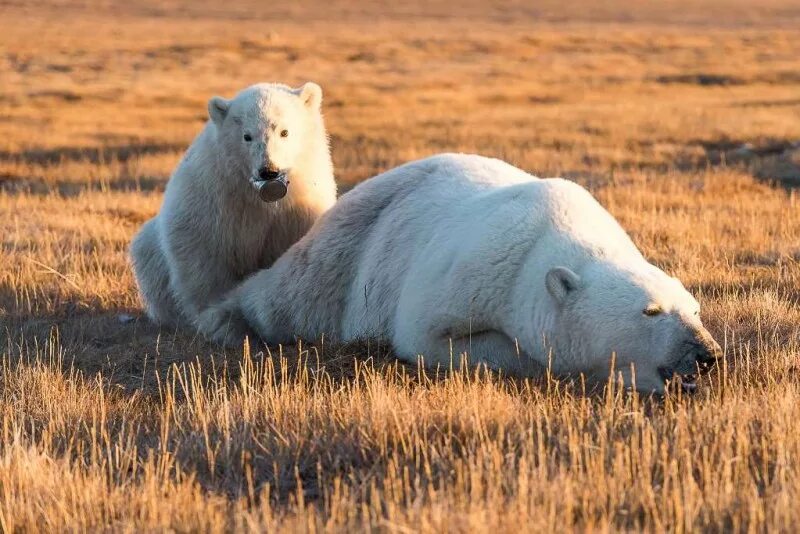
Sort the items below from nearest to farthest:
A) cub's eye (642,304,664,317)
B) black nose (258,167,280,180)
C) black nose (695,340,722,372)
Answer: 1. black nose (695,340,722,372)
2. cub's eye (642,304,664,317)
3. black nose (258,167,280,180)

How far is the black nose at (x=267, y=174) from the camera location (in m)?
7.32

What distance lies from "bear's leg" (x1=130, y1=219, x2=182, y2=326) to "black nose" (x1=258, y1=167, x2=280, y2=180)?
52.5 inches

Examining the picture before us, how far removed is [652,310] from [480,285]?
3.35 feet

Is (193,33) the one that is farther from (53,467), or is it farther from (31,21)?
(53,467)

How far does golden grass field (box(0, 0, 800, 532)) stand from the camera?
3885 millimetres

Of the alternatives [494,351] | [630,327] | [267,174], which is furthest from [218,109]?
[630,327]

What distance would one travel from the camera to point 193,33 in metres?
72.6

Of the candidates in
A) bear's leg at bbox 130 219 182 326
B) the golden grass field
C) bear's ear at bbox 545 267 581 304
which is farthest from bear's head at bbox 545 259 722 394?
bear's leg at bbox 130 219 182 326

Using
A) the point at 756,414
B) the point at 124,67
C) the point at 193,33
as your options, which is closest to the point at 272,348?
the point at 756,414

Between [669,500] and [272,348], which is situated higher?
[669,500]

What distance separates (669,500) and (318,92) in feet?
→ 17.2

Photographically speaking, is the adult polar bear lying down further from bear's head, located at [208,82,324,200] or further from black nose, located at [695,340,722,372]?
bear's head, located at [208,82,324,200]

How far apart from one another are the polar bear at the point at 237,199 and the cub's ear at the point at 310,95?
10 mm

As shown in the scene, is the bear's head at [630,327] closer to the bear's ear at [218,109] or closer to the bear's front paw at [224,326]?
the bear's front paw at [224,326]
